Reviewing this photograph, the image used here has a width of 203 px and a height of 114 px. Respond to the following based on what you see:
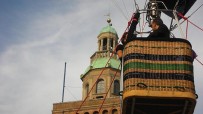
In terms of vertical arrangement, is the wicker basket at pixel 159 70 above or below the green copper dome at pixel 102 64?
below

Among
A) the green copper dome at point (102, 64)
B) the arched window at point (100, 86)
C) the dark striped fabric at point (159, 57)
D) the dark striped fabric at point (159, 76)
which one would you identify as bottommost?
the dark striped fabric at point (159, 76)

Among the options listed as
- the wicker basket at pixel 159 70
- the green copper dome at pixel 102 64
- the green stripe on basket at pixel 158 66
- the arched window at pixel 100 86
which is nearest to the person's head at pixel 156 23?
the wicker basket at pixel 159 70

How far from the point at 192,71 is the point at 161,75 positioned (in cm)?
128

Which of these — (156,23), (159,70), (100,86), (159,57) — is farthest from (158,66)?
(100,86)

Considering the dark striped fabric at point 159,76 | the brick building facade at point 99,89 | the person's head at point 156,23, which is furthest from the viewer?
the brick building facade at point 99,89

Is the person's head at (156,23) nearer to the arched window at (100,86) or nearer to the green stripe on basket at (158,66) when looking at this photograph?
the green stripe on basket at (158,66)

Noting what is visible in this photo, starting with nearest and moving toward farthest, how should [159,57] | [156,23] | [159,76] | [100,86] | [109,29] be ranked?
[159,76] → [159,57] → [156,23] → [100,86] → [109,29]

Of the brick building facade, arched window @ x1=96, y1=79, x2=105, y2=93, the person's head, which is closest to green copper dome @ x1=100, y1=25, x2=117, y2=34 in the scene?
the brick building facade

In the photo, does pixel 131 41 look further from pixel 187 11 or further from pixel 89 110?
pixel 89 110

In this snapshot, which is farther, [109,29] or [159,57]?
[109,29]

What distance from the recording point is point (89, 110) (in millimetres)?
57406

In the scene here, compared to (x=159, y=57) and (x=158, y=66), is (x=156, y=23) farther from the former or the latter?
(x=158, y=66)

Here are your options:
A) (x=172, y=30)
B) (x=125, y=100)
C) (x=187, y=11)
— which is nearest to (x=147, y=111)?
(x=125, y=100)

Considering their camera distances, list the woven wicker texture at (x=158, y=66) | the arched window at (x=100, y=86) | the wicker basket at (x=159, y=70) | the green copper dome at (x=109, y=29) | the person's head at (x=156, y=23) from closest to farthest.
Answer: the wicker basket at (x=159, y=70)
the woven wicker texture at (x=158, y=66)
the person's head at (x=156, y=23)
the arched window at (x=100, y=86)
the green copper dome at (x=109, y=29)
